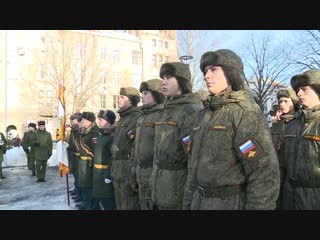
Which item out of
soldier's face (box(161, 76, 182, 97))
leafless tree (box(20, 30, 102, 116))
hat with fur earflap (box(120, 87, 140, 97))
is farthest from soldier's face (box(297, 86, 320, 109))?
leafless tree (box(20, 30, 102, 116))

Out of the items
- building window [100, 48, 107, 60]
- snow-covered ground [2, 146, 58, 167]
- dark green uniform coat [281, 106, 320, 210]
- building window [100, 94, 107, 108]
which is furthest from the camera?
building window [100, 94, 107, 108]

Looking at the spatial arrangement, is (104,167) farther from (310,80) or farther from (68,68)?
(68,68)

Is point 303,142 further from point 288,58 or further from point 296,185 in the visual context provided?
point 288,58

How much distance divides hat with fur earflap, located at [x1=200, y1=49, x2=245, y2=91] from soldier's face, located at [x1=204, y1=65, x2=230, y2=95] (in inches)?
1.3

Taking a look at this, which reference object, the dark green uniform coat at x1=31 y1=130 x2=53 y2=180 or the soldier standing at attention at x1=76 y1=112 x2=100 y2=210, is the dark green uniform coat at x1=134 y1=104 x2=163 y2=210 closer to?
the soldier standing at attention at x1=76 y1=112 x2=100 y2=210

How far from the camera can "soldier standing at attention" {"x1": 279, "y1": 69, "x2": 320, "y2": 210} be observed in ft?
12.5

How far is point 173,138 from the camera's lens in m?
4.00

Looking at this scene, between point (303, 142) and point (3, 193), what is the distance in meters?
9.71

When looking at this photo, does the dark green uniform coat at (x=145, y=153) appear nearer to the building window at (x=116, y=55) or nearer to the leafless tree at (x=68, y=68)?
the leafless tree at (x=68, y=68)

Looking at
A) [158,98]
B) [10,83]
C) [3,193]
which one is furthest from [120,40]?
[158,98]

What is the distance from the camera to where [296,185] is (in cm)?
398

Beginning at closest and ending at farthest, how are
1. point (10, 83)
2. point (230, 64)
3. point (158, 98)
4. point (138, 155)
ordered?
point (230, 64), point (138, 155), point (158, 98), point (10, 83)

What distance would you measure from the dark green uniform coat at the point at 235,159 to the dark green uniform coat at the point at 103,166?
13.1ft

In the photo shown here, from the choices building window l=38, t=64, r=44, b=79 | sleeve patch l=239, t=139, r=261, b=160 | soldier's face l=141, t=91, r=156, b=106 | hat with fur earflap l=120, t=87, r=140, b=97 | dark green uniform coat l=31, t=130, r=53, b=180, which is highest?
building window l=38, t=64, r=44, b=79
